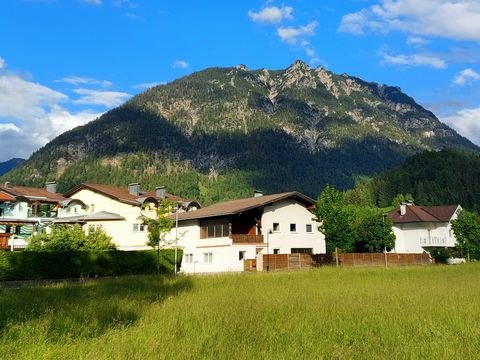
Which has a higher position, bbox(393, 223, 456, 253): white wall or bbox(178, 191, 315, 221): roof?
bbox(178, 191, 315, 221): roof

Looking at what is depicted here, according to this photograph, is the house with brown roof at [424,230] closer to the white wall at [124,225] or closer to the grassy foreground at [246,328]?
the white wall at [124,225]

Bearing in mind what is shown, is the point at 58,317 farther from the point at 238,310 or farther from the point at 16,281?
the point at 16,281

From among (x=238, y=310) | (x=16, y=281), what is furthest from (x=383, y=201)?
(x=238, y=310)

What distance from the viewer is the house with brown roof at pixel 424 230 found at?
Result: 274ft

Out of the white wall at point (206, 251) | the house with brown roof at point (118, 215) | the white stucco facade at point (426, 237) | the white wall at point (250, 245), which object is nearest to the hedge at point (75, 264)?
the white wall at point (206, 251)

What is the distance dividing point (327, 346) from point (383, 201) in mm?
164790

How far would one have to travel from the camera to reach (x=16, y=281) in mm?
31750

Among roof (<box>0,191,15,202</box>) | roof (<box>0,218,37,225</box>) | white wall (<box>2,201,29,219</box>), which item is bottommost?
roof (<box>0,218,37,225</box>)

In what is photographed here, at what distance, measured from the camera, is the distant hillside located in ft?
496

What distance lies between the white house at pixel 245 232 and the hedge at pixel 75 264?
8634mm

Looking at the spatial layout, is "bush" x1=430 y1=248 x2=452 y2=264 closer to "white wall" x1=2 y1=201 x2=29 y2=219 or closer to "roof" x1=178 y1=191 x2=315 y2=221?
"roof" x1=178 y1=191 x2=315 y2=221

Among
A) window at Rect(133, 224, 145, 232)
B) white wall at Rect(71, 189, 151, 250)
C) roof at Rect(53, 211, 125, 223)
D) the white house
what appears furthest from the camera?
window at Rect(133, 224, 145, 232)

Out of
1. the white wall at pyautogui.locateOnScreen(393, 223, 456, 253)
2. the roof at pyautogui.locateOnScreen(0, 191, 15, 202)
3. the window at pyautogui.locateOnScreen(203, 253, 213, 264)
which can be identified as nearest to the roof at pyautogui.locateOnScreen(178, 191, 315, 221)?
the window at pyautogui.locateOnScreen(203, 253, 213, 264)

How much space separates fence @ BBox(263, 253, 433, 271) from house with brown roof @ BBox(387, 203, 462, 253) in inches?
981
